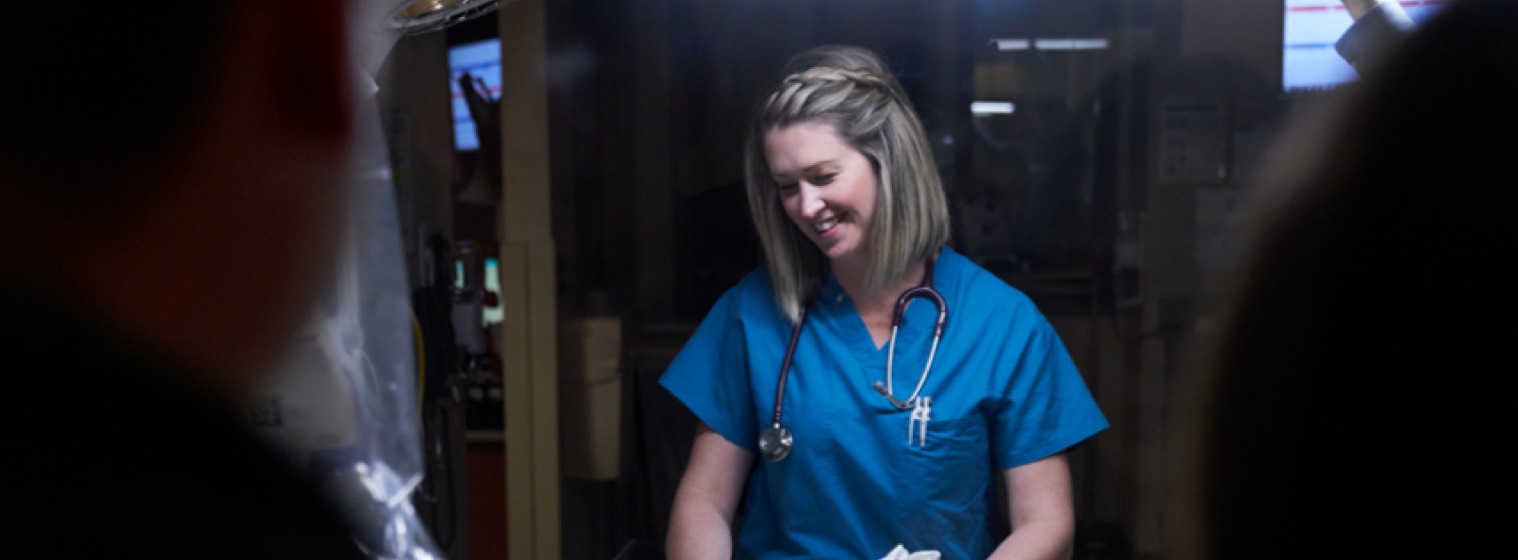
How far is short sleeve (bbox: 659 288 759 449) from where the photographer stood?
3.63ft

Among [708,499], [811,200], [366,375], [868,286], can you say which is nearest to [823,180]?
[811,200]

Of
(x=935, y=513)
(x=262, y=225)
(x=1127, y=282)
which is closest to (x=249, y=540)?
(x=262, y=225)

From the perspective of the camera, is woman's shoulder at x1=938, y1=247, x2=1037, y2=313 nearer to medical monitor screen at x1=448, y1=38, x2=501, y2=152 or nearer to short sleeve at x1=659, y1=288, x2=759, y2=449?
short sleeve at x1=659, y1=288, x2=759, y2=449

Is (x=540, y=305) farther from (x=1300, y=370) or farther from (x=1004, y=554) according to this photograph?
(x=1300, y=370)

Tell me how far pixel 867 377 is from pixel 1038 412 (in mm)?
165

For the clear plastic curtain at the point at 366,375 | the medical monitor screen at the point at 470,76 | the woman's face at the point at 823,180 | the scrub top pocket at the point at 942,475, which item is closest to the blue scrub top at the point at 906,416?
the scrub top pocket at the point at 942,475

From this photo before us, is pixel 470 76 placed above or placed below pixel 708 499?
above

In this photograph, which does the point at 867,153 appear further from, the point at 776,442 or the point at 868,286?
the point at 776,442

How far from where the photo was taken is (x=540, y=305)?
4.41 ft

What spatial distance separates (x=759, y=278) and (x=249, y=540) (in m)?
0.54

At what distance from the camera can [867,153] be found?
1003mm

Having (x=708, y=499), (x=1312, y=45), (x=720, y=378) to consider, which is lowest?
(x=708, y=499)

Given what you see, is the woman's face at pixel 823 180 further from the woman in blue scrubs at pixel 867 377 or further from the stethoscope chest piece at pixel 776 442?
the stethoscope chest piece at pixel 776 442

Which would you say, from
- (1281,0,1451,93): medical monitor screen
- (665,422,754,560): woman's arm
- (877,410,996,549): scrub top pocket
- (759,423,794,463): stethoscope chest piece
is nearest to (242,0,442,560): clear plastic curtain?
(665,422,754,560): woman's arm
